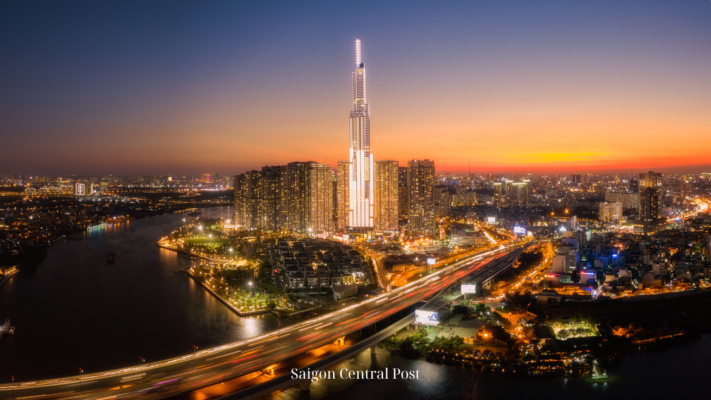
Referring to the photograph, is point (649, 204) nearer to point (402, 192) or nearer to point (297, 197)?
point (402, 192)

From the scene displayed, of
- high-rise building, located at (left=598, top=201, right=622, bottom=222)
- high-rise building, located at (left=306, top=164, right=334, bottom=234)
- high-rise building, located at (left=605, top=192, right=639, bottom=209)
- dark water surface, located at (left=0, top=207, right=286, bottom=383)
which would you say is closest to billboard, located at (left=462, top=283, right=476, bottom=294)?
dark water surface, located at (left=0, top=207, right=286, bottom=383)

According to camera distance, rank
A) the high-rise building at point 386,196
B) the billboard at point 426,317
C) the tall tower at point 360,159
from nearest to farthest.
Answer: the billboard at point 426,317 < the tall tower at point 360,159 < the high-rise building at point 386,196

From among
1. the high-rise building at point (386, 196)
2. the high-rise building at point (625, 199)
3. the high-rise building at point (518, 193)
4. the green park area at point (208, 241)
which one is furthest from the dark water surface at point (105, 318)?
the high-rise building at point (518, 193)

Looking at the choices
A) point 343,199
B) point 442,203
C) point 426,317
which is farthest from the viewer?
point 442,203

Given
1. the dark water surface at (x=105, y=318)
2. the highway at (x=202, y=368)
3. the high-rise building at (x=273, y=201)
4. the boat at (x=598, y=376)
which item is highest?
the high-rise building at (x=273, y=201)

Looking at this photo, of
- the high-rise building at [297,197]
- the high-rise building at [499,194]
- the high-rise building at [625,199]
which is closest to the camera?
the high-rise building at [297,197]

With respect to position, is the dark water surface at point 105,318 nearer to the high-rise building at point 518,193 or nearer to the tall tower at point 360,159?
the tall tower at point 360,159

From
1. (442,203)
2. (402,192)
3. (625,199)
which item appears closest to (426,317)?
(402,192)
